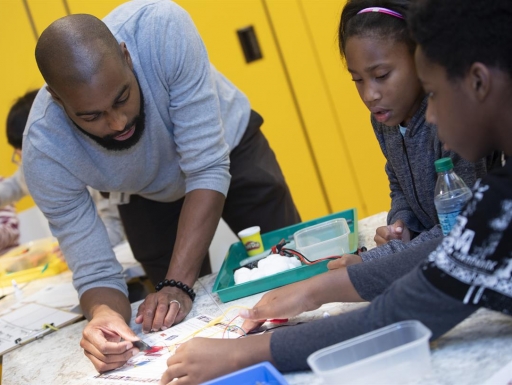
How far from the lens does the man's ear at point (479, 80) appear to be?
36.6 inches

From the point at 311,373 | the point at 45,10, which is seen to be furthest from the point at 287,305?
the point at 45,10

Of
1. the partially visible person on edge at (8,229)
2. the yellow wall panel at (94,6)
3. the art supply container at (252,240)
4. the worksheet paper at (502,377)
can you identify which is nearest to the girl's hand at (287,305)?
the worksheet paper at (502,377)

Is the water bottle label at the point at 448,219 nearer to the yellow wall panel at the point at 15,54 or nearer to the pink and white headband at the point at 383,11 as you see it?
the pink and white headband at the point at 383,11

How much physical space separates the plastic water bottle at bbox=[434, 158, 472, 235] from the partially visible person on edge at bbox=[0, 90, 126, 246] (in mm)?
1747

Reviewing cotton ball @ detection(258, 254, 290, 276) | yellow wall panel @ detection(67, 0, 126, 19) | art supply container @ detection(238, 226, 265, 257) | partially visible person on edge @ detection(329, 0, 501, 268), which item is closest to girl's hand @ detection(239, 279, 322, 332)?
partially visible person on edge @ detection(329, 0, 501, 268)

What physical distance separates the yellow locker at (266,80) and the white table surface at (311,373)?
65.2 inches

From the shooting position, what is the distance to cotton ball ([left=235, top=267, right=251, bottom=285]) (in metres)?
1.62

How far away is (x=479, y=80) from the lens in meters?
0.94

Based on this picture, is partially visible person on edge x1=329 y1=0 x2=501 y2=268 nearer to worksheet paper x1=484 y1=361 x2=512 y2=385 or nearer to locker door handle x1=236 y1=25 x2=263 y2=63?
worksheet paper x1=484 y1=361 x2=512 y2=385

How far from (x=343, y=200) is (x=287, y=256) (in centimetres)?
199

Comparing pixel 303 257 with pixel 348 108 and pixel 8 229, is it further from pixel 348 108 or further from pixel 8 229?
pixel 8 229

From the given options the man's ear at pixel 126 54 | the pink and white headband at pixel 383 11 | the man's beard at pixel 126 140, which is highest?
the man's ear at pixel 126 54

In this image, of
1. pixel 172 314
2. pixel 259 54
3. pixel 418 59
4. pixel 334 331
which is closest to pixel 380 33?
pixel 418 59

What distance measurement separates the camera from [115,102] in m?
1.59
